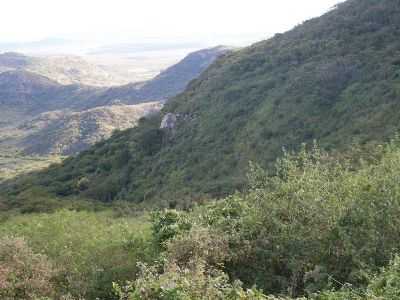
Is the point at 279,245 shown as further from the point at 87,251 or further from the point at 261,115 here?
the point at 261,115

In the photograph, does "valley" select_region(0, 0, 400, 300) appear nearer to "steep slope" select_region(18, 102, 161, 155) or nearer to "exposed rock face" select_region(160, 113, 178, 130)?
"exposed rock face" select_region(160, 113, 178, 130)

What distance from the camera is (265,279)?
1305cm

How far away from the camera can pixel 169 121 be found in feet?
214

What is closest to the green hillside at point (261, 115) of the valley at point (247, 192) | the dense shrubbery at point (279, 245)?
the valley at point (247, 192)

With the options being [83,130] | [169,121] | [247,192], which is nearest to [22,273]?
[247,192]

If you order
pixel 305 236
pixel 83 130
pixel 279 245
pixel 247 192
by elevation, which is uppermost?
pixel 305 236

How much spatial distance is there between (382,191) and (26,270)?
31.4ft

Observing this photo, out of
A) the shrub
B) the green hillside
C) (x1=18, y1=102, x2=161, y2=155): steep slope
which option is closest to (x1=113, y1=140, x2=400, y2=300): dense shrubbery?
the shrub

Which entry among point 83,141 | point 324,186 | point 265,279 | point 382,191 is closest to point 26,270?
point 265,279

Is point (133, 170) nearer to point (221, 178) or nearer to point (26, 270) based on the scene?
point (221, 178)

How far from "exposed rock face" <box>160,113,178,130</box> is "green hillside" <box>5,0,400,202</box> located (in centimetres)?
29

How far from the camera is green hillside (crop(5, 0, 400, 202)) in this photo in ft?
142

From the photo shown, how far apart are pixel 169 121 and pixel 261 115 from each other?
17.2 metres

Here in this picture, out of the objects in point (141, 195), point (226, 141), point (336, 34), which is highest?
point (336, 34)
